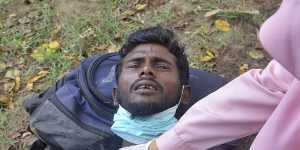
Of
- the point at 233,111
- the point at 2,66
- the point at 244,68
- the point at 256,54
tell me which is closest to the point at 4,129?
the point at 2,66

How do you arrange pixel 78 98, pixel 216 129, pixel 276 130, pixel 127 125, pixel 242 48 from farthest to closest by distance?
pixel 242 48, pixel 78 98, pixel 127 125, pixel 216 129, pixel 276 130

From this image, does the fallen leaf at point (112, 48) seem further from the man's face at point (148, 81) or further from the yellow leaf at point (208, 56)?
the man's face at point (148, 81)

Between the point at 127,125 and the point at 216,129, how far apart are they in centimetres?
103

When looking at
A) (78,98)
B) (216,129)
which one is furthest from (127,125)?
(216,129)

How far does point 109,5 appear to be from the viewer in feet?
16.4

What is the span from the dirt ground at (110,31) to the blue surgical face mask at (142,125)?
3.81 ft

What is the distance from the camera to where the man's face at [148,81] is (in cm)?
308

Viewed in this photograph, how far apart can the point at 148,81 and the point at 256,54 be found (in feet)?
5.03

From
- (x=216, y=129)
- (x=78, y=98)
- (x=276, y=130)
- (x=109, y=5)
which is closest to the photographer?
(x=276, y=130)

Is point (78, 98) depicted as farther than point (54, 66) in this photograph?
No

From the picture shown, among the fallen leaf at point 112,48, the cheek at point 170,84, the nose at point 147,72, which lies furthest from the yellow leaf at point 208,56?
the nose at point 147,72

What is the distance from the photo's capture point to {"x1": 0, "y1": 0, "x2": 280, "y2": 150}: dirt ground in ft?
14.4

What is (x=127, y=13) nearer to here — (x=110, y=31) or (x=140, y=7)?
(x=140, y=7)

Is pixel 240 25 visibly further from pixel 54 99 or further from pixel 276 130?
pixel 276 130
